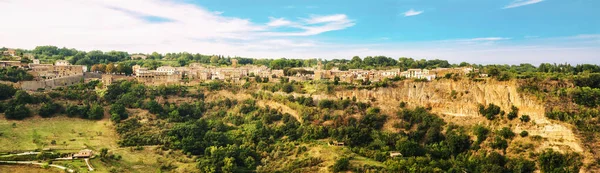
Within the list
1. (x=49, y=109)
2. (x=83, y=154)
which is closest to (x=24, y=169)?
(x=83, y=154)

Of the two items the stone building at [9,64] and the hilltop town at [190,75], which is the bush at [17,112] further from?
the stone building at [9,64]

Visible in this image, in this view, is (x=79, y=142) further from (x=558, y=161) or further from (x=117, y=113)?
(x=558, y=161)

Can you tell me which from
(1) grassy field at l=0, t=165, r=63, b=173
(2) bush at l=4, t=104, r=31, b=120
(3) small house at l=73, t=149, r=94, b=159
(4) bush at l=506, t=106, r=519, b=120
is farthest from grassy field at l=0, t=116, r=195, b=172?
(4) bush at l=506, t=106, r=519, b=120

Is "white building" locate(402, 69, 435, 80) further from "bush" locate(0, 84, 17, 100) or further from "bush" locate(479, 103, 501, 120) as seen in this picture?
"bush" locate(0, 84, 17, 100)

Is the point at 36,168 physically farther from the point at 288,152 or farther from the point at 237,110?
the point at 237,110

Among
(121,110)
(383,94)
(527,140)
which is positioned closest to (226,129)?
(121,110)
